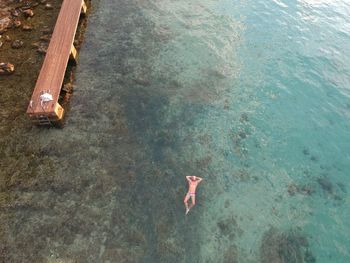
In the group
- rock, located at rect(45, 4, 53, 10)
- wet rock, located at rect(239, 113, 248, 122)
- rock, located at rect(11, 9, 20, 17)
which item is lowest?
wet rock, located at rect(239, 113, 248, 122)

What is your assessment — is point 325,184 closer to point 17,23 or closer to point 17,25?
point 17,25

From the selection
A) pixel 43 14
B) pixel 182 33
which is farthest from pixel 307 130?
pixel 43 14

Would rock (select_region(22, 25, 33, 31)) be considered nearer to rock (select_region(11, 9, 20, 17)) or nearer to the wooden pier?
rock (select_region(11, 9, 20, 17))

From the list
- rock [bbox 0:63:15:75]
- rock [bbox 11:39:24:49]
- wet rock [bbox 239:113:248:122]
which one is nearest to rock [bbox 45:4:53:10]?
rock [bbox 11:39:24:49]

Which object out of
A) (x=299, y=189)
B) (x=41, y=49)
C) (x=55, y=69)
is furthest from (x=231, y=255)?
(x=41, y=49)

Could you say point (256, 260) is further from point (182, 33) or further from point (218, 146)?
point (182, 33)
